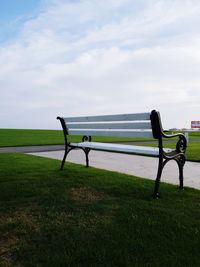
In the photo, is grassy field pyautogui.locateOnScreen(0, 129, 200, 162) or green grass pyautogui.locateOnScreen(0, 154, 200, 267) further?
grassy field pyautogui.locateOnScreen(0, 129, 200, 162)

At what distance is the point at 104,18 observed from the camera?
458 inches

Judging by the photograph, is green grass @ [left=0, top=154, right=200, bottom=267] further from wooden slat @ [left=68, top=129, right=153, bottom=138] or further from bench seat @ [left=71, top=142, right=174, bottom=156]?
wooden slat @ [left=68, top=129, right=153, bottom=138]

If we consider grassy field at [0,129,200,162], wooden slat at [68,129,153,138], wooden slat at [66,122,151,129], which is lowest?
grassy field at [0,129,200,162]

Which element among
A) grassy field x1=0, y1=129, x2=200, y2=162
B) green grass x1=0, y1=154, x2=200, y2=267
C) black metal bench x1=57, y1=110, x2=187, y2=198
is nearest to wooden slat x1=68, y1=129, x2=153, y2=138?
black metal bench x1=57, y1=110, x2=187, y2=198

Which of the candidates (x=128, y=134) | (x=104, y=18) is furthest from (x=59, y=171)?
(x=104, y=18)

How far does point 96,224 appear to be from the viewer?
3.18 metres

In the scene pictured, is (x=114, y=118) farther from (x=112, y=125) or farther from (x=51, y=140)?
(x=51, y=140)

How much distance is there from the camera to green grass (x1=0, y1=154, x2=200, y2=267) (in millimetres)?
2479

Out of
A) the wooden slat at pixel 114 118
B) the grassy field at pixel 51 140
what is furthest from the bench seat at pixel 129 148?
the grassy field at pixel 51 140

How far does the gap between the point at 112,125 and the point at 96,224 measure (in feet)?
8.20

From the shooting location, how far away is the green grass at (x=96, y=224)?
8.13ft

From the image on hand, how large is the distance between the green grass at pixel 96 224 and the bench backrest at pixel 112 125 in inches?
33.0

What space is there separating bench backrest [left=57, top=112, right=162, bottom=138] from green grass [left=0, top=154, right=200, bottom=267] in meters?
0.84

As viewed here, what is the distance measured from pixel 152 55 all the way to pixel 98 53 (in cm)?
284
